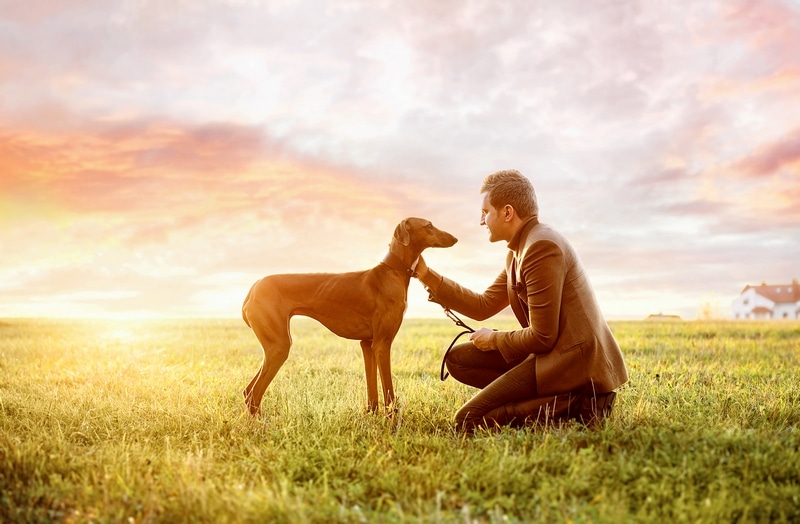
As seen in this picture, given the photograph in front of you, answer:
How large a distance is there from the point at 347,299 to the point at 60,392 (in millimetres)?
5110

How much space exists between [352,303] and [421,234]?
1.04 m

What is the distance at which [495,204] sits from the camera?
606 cm

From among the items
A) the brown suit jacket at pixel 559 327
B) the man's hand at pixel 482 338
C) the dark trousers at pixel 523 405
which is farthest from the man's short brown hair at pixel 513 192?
the dark trousers at pixel 523 405

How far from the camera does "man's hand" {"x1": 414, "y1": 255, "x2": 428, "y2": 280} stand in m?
6.70

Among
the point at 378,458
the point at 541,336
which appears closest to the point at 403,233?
the point at 541,336

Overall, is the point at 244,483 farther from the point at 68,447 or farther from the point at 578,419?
the point at 578,419

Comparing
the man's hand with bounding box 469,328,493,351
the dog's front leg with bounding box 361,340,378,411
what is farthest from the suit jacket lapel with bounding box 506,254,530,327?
the dog's front leg with bounding box 361,340,378,411

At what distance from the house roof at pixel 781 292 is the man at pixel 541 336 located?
93128mm

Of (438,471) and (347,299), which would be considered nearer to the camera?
(438,471)

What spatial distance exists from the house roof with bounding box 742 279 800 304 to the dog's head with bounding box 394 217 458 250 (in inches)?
3678

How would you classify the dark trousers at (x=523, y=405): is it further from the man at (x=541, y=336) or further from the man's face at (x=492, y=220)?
the man's face at (x=492, y=220)

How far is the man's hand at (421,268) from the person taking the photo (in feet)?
22.0

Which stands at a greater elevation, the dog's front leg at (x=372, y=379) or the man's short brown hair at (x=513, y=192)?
the man's short brown hair at (x=513, y=192)

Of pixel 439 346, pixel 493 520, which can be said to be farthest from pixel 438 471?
pixel 439 346
